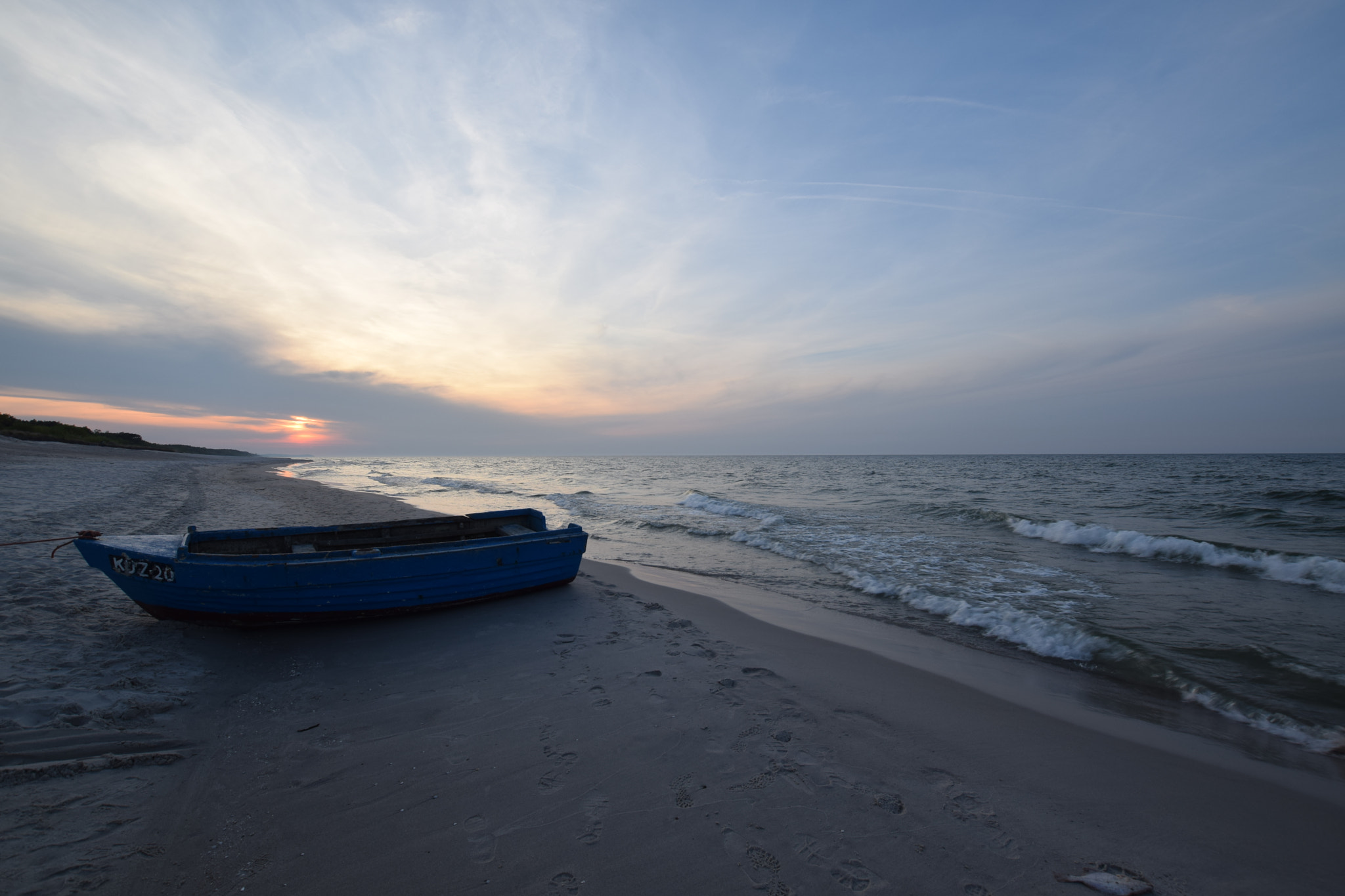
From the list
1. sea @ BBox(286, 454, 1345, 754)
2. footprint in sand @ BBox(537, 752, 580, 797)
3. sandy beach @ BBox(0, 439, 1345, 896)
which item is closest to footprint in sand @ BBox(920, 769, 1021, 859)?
sandy beach @ BBox(0, 439, 1345, 896)

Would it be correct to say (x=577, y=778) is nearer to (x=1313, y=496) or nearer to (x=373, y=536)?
(x=373, y=536)

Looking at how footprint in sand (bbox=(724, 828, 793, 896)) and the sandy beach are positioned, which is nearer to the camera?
footprint in sand (bbox=(724, 828, 793, 896))

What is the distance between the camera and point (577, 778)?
382cm

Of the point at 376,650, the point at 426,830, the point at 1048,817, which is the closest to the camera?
the point at 426,830

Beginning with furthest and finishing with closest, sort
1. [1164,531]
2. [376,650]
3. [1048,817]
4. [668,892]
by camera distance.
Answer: [1164,531] < [376,650] < [1048,817] < [668,892]

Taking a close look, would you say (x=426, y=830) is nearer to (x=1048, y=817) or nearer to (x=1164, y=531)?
(x=1048, y=817)

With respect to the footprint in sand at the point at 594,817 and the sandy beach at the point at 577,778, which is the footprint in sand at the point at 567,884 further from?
the footprint in sand at the point at 594,817

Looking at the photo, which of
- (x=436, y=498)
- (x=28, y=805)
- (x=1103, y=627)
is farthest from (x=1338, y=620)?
(x=436, y=498)

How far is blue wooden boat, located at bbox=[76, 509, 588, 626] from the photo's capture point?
21.2ft

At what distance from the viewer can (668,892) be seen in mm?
2838

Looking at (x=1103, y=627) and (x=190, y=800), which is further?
(x=1103, y=627)

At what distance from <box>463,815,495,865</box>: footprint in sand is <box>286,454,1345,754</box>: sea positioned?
6.65 m

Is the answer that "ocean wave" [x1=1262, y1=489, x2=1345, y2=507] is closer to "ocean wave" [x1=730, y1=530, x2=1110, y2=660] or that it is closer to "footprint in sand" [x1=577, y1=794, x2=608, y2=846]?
"ocean wave" [x1=730, y1=530, x2=1110, y2=660]

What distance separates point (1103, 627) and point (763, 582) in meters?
5.34
